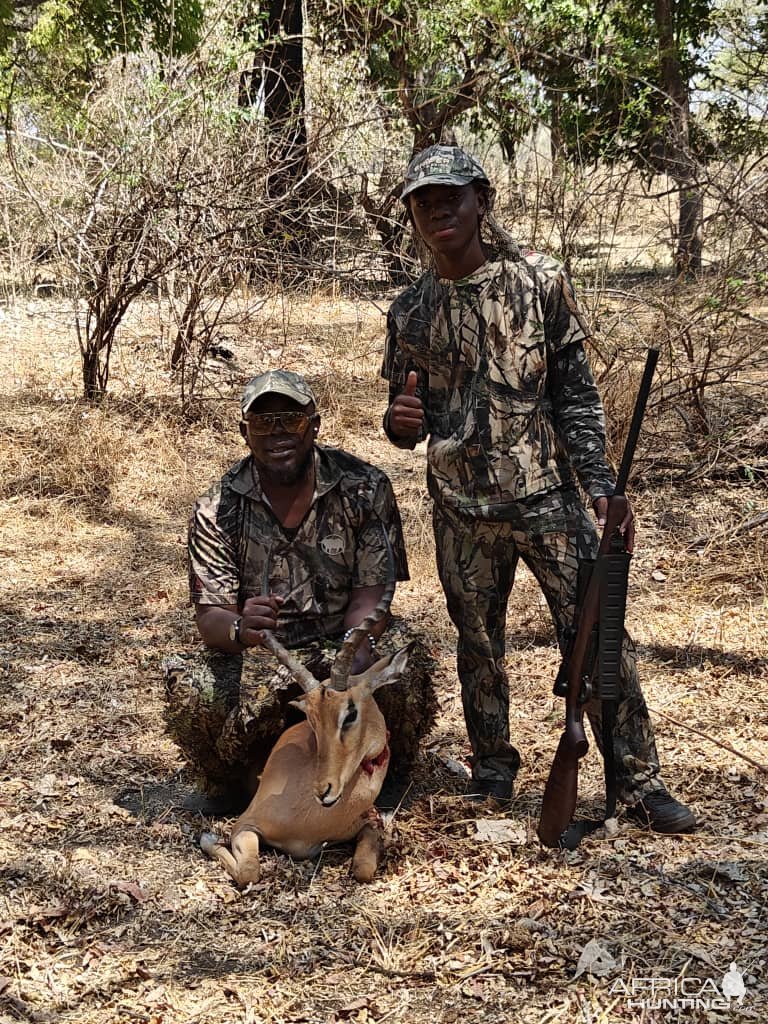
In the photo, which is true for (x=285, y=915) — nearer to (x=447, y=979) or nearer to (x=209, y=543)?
(x=447, y=979)

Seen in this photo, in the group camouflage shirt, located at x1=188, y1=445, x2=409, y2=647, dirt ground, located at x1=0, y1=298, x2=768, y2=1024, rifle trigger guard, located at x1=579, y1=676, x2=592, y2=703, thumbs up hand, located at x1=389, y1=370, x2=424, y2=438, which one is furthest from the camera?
camouflage shirt, located at x1=188, y1=445, x2=409, y2=647

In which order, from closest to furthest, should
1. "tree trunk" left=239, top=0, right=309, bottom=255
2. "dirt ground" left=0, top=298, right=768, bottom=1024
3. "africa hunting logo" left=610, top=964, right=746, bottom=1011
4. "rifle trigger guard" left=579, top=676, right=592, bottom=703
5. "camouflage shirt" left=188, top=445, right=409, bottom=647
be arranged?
"africa hunting logo" left=610, top=964, right=746, bottom=1011 < "dirt ground" left=0, top=298, right=768, bottom=1024 < "rifle trigger guard" left=579, top=676, right=592, bottom=703 < "camouflage shirt" left=188, top=445, right=409, bottom=647 < "tree trunk" left=239, top=0, right=309, bottom=255

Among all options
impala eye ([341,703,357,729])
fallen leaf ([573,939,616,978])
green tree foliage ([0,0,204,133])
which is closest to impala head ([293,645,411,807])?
impala eye ([341,703,357,729])

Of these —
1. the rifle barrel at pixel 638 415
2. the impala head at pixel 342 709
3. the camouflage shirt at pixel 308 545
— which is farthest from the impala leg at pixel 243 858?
the rifle barrel at pixel 638 415

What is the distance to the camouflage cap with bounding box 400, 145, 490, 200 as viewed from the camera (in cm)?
374

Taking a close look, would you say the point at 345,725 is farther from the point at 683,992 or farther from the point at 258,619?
the point at 683,992

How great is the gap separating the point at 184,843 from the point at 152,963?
0.75 m

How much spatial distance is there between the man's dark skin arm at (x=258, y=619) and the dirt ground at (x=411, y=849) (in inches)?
31.1

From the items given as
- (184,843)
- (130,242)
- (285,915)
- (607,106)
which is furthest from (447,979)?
(607,106)

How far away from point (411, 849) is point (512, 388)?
180cm

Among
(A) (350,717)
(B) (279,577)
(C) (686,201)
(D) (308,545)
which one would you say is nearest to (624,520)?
(A) (350,717)

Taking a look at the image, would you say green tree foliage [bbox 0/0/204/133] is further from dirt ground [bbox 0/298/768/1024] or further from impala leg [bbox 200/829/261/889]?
impala leg [bbox 200/829/261/889]

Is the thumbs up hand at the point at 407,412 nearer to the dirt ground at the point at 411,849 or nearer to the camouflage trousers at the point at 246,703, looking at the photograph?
the camouflage trousers at the point at 246,703

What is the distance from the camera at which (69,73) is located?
1082cm
